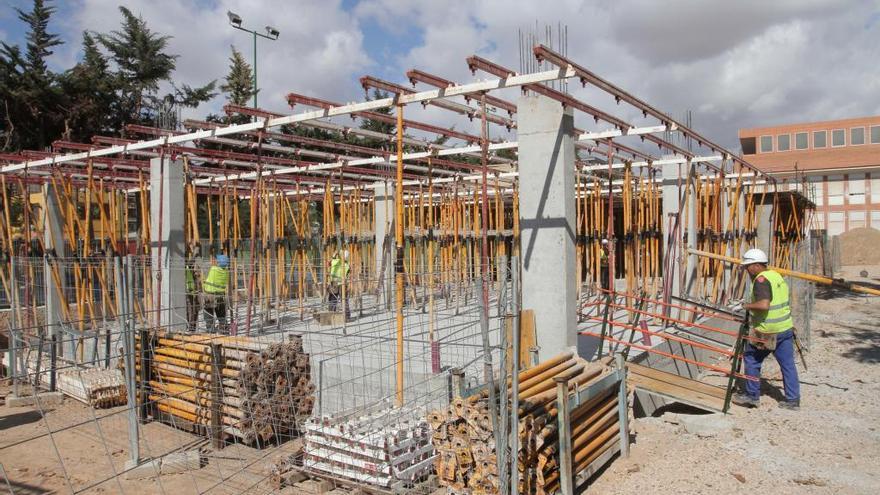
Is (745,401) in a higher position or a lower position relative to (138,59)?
lower

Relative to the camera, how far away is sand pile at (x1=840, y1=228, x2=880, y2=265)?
34.9 meters

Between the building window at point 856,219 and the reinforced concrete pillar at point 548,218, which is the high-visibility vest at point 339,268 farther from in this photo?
the building window at point 856,219

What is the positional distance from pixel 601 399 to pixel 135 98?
27.6 meters

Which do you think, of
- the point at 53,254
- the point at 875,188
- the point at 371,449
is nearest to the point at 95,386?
the point at 53,254

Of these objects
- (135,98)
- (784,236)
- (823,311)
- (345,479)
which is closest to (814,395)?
(345,479)

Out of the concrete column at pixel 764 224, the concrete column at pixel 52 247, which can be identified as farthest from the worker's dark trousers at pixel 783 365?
the concrete column at pixel 764 224

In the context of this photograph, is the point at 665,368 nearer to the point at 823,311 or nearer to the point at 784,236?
the point at 823,311

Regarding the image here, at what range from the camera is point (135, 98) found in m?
27.1

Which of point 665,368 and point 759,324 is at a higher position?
point 759,324

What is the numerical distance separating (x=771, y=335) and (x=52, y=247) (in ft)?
43.2

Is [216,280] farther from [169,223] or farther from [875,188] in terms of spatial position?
[875,188]

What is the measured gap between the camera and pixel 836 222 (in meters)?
45.4

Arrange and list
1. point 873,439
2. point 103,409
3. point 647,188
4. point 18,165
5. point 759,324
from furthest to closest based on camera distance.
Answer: point 647,188, point 18,165, point 103,409, point 759,324, point 873,439

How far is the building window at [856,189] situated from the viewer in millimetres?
44250
